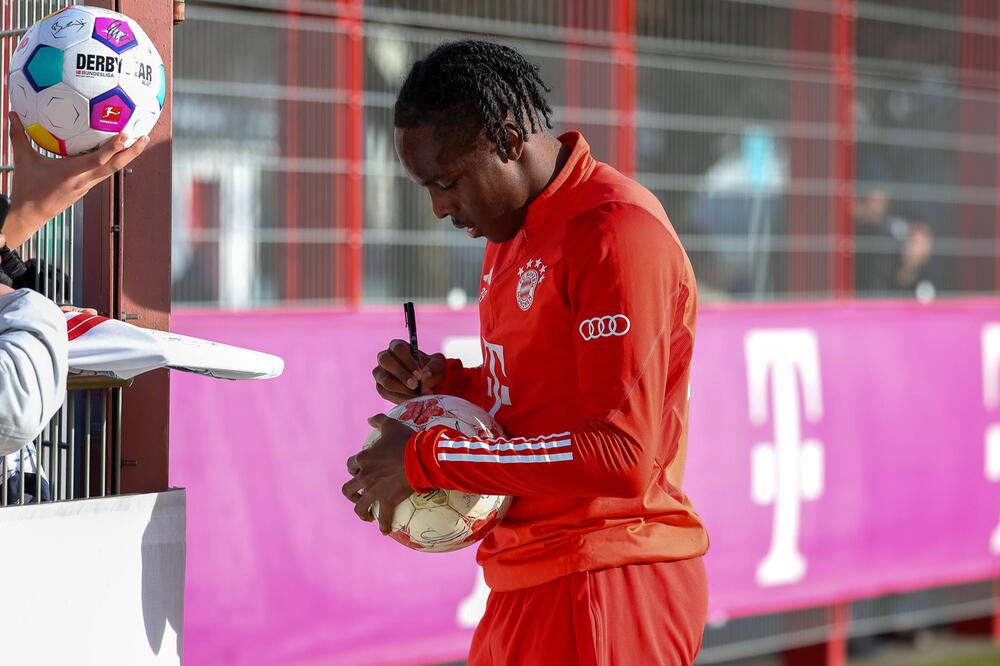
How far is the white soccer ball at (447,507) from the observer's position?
93.7 inches

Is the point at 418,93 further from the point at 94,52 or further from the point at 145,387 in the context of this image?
the point at 145,387

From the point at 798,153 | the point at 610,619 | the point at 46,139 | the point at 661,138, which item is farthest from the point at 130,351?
the point at 798,153

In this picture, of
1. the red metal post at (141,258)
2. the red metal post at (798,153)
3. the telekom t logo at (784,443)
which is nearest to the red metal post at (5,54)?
the red metal post at (141,258)

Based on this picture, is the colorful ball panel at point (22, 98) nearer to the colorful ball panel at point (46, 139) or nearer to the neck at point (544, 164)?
the colorful ball panel at point (46, 139)

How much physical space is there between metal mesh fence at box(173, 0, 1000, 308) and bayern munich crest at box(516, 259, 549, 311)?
103 inches

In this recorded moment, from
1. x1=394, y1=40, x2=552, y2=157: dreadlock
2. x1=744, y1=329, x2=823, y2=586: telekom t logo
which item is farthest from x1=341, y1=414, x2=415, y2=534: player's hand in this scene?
x1=744, y1=329, x2=823, y2=586: telekom t logo

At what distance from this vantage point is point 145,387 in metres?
2.76

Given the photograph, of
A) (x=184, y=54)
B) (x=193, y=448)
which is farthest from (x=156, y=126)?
(x=184, y=54)

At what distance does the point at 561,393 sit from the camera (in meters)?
2.33

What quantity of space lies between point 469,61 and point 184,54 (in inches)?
138

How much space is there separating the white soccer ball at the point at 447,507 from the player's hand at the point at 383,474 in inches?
1.4

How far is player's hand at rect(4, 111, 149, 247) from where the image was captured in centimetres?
234

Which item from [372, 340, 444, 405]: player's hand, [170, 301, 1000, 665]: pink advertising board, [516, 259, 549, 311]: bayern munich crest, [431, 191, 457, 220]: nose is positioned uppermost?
[431, 191, 457, 220]: nose

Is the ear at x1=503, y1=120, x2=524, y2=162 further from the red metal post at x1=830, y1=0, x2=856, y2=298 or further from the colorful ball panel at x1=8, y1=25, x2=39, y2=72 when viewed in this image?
the red metal post at x1=830, y1=0, x2=856, y2=298
